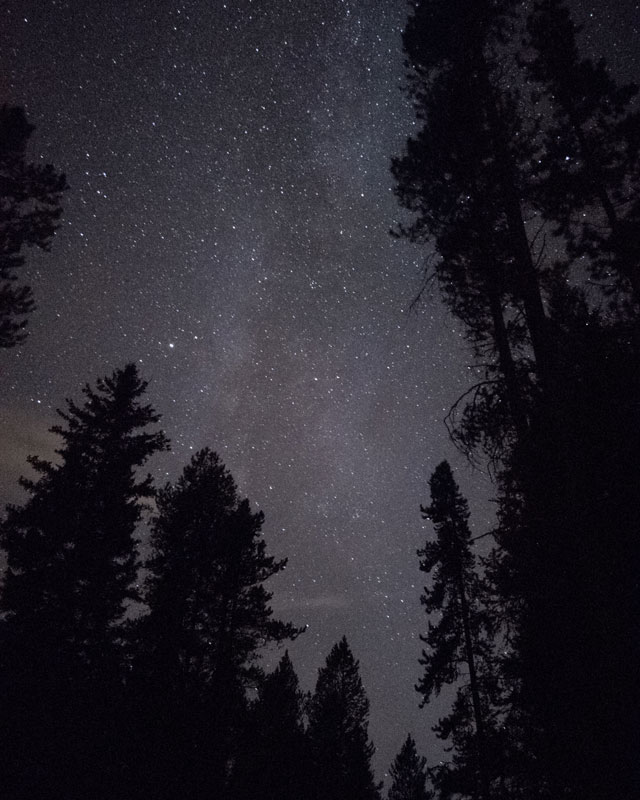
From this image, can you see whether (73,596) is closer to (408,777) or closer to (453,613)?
(453,613)

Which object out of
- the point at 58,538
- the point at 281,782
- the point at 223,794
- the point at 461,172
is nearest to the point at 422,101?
the point at 461,172

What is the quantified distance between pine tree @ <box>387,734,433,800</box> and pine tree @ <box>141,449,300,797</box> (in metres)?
25.5

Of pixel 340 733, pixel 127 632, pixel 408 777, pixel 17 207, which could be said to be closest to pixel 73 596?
pixel 127 632

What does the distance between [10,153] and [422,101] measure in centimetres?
939

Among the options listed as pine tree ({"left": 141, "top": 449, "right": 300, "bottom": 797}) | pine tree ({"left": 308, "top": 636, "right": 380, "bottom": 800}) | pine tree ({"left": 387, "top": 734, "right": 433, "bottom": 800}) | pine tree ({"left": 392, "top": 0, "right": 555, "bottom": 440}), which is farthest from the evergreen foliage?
pine tree ({"left": 387, "top": 734, "right": 433, "bottom": 800})

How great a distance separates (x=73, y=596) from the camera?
42.9 ft

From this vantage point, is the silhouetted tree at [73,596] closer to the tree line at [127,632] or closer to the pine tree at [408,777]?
the tree line at [127,632]

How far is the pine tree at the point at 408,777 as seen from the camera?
Result: 32.2 m

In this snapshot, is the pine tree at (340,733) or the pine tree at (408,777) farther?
the pine tree at (408,777)

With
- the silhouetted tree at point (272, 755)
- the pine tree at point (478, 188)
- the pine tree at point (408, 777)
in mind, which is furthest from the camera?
the pine tree at point (408, 777)

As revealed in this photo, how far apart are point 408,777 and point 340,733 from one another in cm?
1426

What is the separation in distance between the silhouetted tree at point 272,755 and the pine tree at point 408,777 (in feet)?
46.1

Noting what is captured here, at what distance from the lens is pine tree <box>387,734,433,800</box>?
32.2 metres

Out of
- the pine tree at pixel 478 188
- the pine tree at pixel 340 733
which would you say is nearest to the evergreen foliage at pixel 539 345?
the pine tree at pixel 478 188
